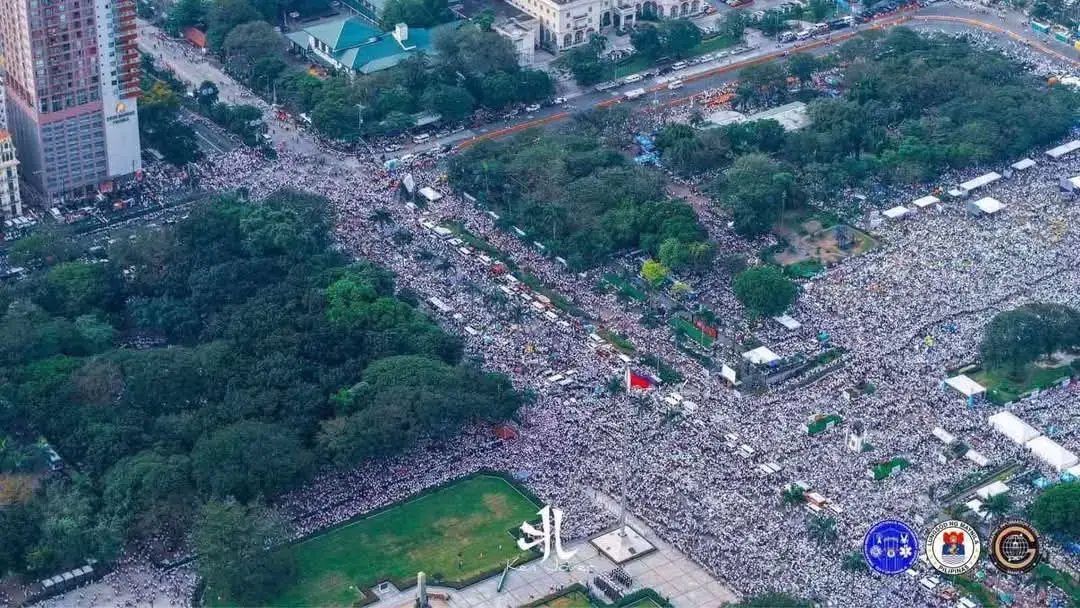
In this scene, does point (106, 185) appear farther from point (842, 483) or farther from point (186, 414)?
point (842, 483)

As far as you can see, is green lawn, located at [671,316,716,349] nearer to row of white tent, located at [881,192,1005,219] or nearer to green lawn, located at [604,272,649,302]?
green lawn, located at [604,272,649,302]

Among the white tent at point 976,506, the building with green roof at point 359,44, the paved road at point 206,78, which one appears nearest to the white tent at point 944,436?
the white tent at point 976,506

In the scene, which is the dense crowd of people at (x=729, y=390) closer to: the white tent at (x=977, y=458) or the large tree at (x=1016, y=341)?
the white tent at (x=977, y=458)

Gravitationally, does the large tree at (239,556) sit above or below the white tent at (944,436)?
below

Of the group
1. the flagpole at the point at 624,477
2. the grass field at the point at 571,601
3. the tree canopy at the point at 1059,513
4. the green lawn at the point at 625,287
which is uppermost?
the tree canopy at the point at 1059,513

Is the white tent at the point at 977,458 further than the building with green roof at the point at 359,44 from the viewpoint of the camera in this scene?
No

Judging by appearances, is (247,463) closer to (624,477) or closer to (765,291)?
(624,477)
